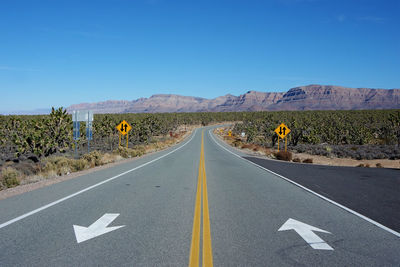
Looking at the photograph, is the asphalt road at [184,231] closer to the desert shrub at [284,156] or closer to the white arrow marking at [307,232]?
the white arrow marking at [307,232]

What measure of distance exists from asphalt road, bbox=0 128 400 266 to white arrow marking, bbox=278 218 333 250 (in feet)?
0.05

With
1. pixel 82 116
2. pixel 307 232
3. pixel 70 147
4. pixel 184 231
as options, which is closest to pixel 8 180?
pixel 184 231

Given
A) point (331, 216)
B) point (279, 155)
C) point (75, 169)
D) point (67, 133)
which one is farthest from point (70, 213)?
point (67, 133)

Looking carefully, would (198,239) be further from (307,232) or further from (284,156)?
(284,156)

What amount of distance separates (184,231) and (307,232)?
6.92 ft

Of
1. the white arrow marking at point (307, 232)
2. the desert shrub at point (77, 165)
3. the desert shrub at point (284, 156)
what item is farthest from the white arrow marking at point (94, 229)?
the desert shrub at point (284, 156)

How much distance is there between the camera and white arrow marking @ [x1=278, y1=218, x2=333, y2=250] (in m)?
4.89

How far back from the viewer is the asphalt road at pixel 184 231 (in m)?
4.31

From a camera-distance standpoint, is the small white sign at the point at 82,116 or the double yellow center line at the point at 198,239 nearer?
the double yellow center line at the point at 198,239

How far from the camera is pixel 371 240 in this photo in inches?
203

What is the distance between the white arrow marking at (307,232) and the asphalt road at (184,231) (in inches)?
0.6

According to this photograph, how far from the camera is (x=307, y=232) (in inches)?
218

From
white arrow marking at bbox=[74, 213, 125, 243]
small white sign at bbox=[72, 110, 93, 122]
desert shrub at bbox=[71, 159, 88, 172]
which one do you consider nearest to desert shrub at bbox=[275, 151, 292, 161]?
small white sign at bbox=[72, 110, 93, 122]

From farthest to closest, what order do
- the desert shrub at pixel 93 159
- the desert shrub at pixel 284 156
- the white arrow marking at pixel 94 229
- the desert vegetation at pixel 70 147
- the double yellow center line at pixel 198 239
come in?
the desert shrub at pixel 284 156 → the desert shrub at pixel 93 159 → the desert vegetation at pixel 70 147 → the white arrow marking at pixel 94 229 → the double yellow center line at pixel 198 239
